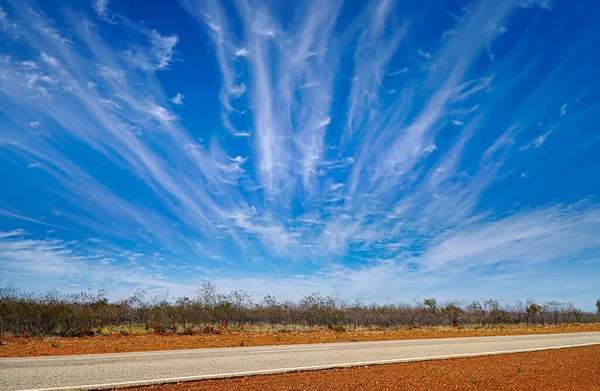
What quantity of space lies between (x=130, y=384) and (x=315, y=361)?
6.20m

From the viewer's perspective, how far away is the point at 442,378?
11344 mm

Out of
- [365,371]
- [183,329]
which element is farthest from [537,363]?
[183,329]

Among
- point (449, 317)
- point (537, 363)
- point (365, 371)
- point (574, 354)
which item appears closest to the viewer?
point (365, 371)

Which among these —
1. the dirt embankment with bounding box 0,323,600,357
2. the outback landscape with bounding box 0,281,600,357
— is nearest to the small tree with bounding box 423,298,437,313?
the outback landscape with bounding box 0,281,600,357

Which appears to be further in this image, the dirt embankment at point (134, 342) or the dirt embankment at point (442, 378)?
the dirt embankment at point (134, 342)

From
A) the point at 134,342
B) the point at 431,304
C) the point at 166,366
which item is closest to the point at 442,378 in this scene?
the point at 166,366

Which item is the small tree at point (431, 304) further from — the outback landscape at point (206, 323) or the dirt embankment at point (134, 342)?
the dirt embankment at point (134, 342)

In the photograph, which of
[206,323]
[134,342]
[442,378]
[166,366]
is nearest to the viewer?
[442,378]

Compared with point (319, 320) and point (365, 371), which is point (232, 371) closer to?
point (365, 371)

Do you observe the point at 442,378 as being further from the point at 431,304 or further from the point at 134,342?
the point at 431,304

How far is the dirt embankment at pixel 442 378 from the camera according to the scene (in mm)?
9797

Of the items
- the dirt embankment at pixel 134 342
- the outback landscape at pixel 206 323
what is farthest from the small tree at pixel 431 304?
the dirt embankment at pixel 134 342

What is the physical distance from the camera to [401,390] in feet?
32.1

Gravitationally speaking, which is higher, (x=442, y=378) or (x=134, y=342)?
(x=134, y=342)
